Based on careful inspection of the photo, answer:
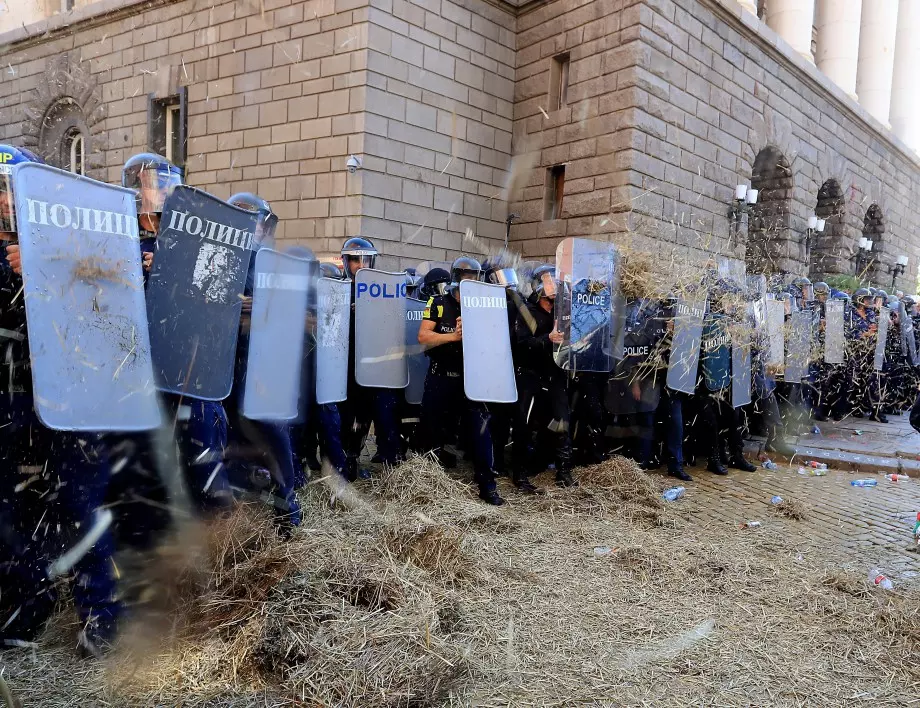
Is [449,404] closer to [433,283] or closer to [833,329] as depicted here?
[433,283]

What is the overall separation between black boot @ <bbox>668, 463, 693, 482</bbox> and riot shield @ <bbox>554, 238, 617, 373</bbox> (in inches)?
46.7

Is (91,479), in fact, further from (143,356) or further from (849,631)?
(849,631)

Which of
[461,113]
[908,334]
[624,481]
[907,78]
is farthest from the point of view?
[907,78]

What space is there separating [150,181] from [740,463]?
5693 mm

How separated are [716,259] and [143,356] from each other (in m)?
5.64

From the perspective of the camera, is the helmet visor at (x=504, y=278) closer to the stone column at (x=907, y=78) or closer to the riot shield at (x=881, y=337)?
the riot shield at (x=881, y=337)

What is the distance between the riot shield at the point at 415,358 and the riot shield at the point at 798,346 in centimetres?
416

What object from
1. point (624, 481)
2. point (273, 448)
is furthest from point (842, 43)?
point (273, 448)

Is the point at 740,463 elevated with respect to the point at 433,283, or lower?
lower

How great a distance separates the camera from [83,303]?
7.98 feet

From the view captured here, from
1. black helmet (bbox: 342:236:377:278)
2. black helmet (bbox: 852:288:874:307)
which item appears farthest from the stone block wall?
black helmet (bbox: 852:288:874:307)

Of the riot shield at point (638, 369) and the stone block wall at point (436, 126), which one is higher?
the stone block wall at point (436, 126)

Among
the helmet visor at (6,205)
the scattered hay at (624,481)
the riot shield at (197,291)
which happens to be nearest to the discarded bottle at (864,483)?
the scattered hay at (624,481)

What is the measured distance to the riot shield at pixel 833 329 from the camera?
8484 mm
